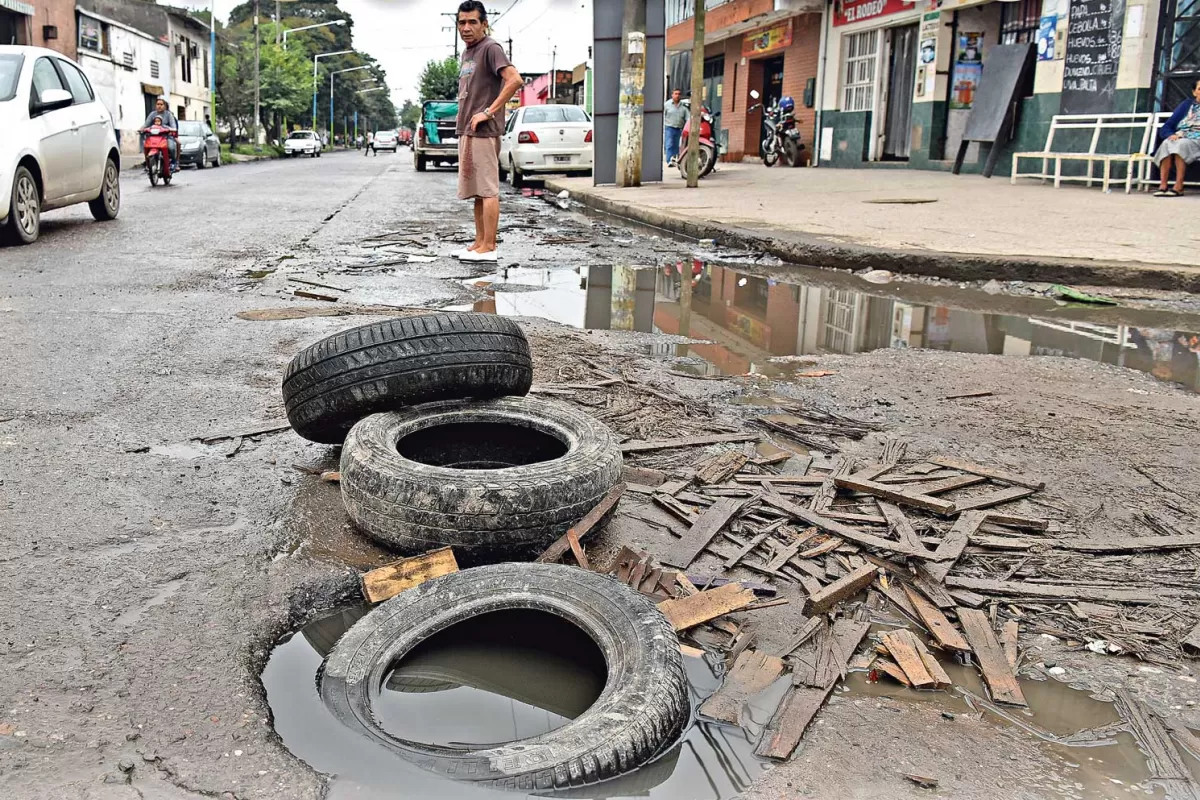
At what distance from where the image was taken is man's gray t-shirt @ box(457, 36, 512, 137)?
745 cm

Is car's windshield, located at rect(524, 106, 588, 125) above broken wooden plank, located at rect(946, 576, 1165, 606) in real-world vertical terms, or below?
above

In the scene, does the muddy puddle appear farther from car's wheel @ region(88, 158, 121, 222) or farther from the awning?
the awning

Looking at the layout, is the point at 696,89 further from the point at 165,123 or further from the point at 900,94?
the point at 165,123

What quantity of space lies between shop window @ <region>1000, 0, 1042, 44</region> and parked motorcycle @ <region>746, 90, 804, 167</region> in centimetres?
600

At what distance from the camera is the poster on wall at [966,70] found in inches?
706

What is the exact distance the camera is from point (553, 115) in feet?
65.1

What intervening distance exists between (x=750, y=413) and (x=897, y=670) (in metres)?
1.96

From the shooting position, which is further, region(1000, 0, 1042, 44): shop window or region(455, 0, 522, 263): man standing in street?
region(1000, 0, 1042, 44): shop window

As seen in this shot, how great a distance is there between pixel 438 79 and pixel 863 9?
82.1 meters

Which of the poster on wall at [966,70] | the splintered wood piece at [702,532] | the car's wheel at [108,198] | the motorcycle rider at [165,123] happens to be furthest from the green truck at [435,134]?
the splintered wood piece at [702,532]

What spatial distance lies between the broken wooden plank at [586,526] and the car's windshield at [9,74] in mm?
8715

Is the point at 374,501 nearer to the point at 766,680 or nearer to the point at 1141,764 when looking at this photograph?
the point at 766,680

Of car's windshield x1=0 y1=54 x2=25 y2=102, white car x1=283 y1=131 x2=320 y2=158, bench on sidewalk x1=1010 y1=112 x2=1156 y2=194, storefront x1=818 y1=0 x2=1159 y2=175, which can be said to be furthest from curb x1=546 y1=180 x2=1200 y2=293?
white car x1=283 y1=131 x2=320 y2=158

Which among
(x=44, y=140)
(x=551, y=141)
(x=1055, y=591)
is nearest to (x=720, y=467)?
(x=1055, y=591)
